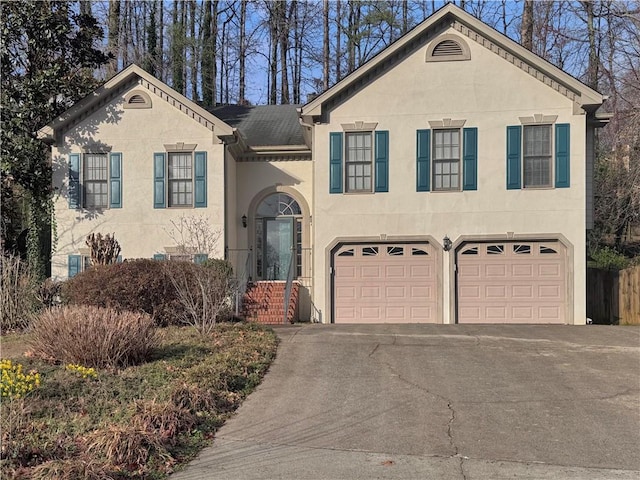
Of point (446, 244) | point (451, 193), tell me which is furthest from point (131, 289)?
point (451, 193)

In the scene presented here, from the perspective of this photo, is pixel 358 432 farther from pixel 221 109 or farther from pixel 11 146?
pixel 221 109

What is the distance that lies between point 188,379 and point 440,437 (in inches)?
134

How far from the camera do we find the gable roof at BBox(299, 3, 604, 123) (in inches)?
576

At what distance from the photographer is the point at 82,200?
53.4ft

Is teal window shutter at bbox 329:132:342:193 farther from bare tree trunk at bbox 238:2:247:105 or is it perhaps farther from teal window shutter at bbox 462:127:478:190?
bare tree trunk at bbox 238:2:247:105

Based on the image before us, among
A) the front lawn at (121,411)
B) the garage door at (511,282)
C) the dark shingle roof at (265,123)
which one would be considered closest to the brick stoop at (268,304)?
the garage door at (511,282)

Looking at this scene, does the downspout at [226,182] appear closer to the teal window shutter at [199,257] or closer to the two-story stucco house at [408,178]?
the two-story stucco house at [408,178]

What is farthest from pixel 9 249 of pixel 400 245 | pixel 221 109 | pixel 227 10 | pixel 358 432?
pixel 227 10

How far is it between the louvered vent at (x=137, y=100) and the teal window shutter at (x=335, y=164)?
222 inches

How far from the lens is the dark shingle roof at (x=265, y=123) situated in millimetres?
18047

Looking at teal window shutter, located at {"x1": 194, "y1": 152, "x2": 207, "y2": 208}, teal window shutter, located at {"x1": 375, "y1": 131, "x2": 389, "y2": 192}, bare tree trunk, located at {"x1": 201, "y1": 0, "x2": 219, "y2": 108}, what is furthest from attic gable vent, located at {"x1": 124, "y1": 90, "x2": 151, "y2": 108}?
bare tree trunk, located at {"x1": 201, "y1": 0, "x2": 219, "y2": 108}

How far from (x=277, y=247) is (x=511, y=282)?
7.18 m

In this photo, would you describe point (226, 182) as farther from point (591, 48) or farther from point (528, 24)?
point (591, 48)

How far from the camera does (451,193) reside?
15164 millimetres
